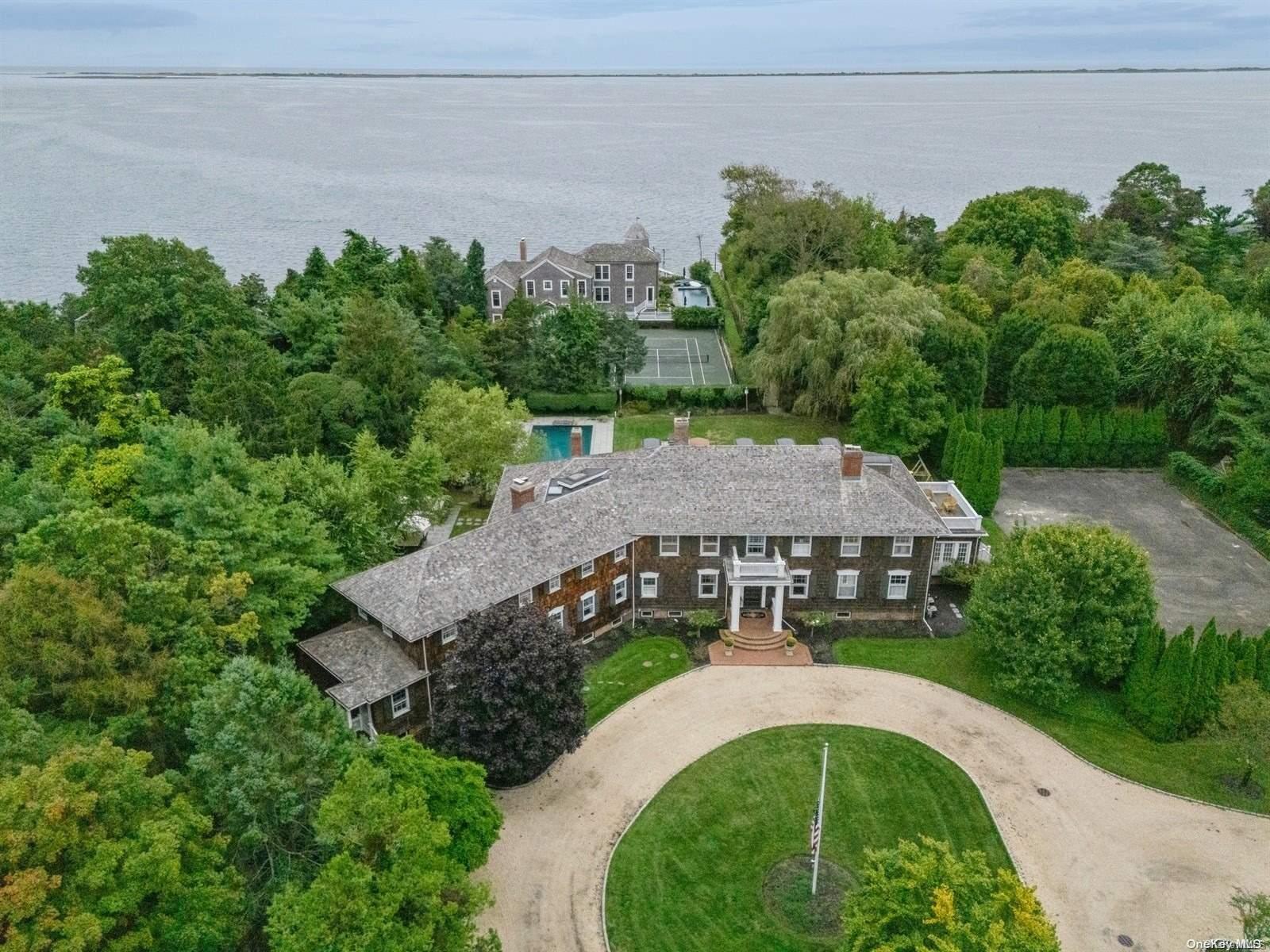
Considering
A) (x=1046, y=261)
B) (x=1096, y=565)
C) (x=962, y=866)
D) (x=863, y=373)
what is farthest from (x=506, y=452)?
(x=1046, y=261)

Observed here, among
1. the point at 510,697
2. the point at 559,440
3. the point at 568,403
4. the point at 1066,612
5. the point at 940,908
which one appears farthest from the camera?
the point at 568,403

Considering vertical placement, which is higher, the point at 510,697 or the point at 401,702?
the point at 510,697

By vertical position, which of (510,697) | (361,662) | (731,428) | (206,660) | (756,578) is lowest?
(361,662)

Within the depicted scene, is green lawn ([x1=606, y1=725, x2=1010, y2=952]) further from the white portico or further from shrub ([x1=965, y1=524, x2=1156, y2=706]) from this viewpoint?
the white portico

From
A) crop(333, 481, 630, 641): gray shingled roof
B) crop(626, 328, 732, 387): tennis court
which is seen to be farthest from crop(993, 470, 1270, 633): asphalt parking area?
crop(626, 328, 732, 387): tennis court

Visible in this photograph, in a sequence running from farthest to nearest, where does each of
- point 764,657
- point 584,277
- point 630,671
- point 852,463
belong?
point 584,277, point 852,463, point 764,657, point 630,671

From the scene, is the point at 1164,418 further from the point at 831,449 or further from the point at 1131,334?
the point at 831,449

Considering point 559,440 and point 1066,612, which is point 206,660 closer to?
point 1066,612

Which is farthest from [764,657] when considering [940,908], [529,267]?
[529,267]
